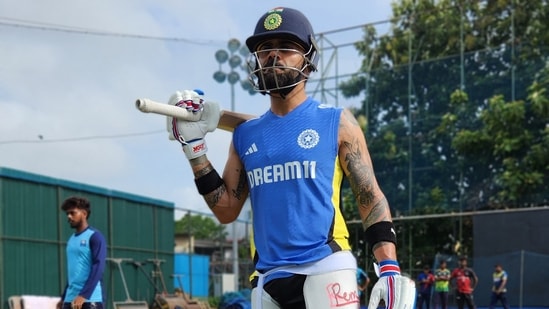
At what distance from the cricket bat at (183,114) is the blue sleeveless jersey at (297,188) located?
0.89 ft

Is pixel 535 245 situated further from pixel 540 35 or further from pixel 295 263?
pixel 295 263

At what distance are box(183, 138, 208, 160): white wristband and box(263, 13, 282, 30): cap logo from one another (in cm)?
55

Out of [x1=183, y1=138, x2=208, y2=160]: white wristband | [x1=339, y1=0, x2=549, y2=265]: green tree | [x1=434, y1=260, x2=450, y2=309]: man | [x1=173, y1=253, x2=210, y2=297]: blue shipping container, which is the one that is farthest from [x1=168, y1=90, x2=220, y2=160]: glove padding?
[x1=339, y1=0, x2=549, y2=265]: green tree

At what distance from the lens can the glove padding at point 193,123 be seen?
151 inches

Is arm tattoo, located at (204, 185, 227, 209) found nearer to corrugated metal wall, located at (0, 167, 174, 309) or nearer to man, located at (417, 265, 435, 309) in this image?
corrugated metal wall, located at (0, 167, 174, 309)

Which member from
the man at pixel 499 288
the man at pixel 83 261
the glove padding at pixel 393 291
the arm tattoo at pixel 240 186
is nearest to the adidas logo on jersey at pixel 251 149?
the arm tattoo at pixel 240 186

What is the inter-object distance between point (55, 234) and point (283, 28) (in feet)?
47.9

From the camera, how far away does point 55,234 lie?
17.6m

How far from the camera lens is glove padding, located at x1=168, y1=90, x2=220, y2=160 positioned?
151 inches

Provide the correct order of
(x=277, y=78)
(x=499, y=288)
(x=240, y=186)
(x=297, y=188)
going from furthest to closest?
(x=499, y=288) → (x=240, y=186) → (x=277, y=78) → (x=297, y=188)

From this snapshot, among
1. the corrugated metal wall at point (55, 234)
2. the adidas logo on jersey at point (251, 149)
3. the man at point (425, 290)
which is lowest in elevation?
the man at point (425, 290)

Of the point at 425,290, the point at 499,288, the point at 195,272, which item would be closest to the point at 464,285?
the point at 499,288

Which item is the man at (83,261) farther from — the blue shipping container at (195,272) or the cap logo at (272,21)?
the blue shipping container at (195,272)

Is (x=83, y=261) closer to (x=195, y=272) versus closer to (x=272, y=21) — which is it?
(x=272, y=21)
